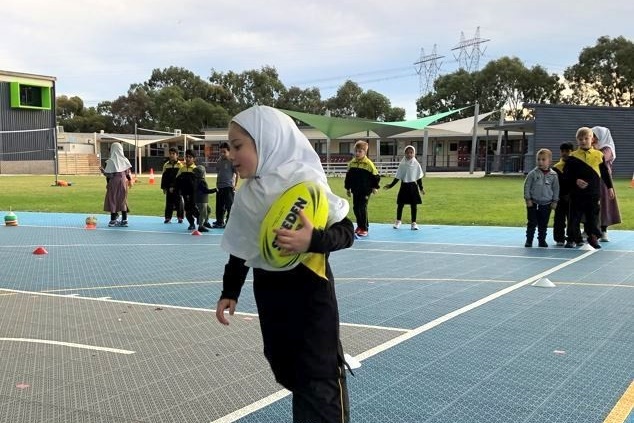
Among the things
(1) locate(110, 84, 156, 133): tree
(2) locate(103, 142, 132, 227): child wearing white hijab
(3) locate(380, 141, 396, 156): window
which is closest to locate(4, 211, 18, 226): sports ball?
(2) locate(103, 142, 132, 227): child wearing white hijab

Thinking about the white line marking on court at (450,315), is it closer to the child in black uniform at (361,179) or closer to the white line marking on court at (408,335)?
the white line marking on court at (408,335)

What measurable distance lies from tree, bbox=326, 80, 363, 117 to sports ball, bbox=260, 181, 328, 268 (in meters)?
88.8

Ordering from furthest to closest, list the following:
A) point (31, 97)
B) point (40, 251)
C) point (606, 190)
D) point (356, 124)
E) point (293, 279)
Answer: point (31, 97) → point (356, 124) → point (606, 190) → point (40, 251) → point (293, 279)

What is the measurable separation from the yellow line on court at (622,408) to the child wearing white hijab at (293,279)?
1867 mm

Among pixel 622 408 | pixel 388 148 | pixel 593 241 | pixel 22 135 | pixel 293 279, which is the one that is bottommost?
pixel 622 408

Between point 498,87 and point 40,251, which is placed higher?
point 498,87

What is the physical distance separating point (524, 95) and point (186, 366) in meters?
73.9

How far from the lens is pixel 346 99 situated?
9100cm

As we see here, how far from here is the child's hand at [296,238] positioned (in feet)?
8.14

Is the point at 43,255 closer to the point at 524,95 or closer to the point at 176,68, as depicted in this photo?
the point at 524,95

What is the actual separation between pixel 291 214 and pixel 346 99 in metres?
89.9

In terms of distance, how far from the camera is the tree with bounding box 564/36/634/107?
209 ft

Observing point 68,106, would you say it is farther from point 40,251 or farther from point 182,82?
point 40,251

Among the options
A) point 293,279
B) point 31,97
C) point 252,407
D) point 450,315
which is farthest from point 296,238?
point 31,97
